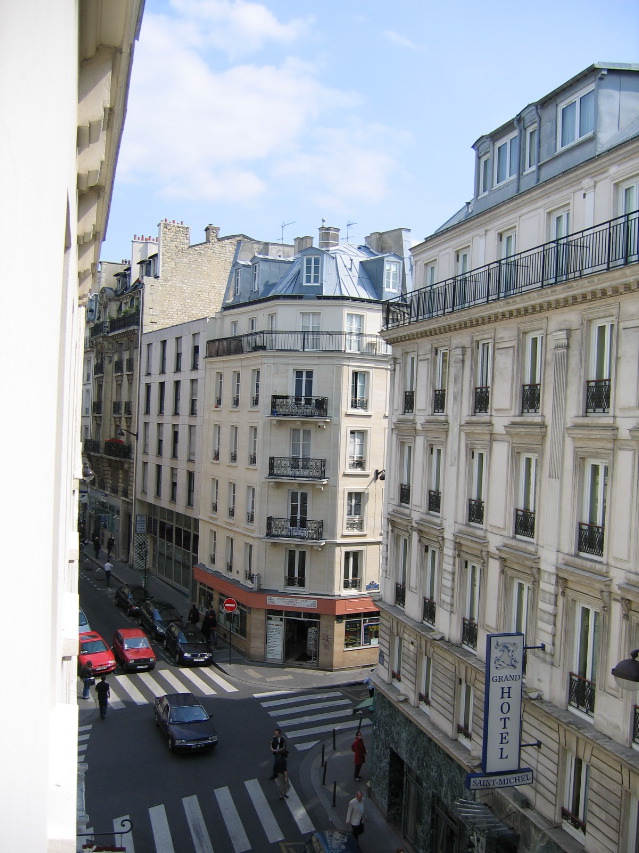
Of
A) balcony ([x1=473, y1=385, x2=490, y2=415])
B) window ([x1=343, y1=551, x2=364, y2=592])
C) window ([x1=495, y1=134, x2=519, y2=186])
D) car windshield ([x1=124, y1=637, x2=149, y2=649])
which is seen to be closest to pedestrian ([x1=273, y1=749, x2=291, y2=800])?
balcony ([x1=473, y1=385, x2=490, y2=415])

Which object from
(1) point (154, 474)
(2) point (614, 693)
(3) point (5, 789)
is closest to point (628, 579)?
(2) point (614, 693)

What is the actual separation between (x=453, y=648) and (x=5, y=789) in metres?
19.8

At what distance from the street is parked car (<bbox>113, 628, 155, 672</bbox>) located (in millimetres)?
476

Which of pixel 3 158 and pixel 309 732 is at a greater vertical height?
pixel 3 158

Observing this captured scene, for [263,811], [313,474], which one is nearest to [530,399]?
[263,811]

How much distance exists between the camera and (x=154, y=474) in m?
53.5

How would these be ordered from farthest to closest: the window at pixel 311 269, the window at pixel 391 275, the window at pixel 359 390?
1. the window at pixel 391 275
2. the window at pixel 311 269
3. the window at pixel 359 390

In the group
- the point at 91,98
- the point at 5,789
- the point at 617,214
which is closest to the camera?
the point at 5,789

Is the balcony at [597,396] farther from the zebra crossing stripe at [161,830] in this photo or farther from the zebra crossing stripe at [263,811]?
the zebra crossing stripe at [161,830]

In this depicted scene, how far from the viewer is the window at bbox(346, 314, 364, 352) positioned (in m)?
37.9

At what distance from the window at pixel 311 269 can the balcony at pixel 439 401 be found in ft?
59.3

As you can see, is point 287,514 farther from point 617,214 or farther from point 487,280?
point 617,214

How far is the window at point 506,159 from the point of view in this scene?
20894 millimetres

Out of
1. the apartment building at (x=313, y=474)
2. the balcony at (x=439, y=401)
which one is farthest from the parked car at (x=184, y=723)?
the balcony at (x=439, y=401)
